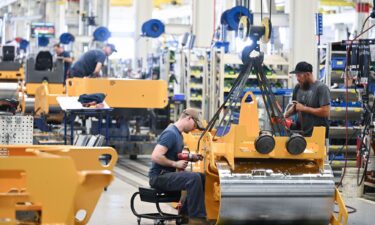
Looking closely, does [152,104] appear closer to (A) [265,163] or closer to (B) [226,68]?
(B) [226,68]

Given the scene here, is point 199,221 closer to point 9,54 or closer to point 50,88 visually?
point 50,88

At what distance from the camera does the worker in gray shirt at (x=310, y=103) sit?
1063cm

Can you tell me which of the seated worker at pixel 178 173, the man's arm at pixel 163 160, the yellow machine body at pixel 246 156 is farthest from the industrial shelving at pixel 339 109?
the man's arm at pixel 163 160

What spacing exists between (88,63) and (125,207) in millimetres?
6983

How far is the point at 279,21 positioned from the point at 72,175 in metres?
12.6

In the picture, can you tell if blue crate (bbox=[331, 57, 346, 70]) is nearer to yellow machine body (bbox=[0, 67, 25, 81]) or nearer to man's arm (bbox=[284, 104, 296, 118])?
man's arm (bbox=[284, 104, 296, 118])

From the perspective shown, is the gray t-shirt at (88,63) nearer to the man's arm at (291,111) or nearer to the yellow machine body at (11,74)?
the yellow machine body at (11,74)

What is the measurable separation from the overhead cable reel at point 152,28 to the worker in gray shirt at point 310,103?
9754 mm

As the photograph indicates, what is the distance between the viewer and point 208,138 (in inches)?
337

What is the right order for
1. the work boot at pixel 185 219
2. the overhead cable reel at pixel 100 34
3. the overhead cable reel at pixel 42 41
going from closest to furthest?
the work boot at pixel 185 219 < the overhead cable reel at pixel 100 34 < the overhead cable reel at pixel 42 41

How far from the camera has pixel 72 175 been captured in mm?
5648

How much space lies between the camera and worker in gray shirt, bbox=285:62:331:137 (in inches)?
419

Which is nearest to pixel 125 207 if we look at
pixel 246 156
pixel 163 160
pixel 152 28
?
pixel 163 160

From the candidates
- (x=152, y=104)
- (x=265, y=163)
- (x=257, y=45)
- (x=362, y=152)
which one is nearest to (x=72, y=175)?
(x=265, y=163)
